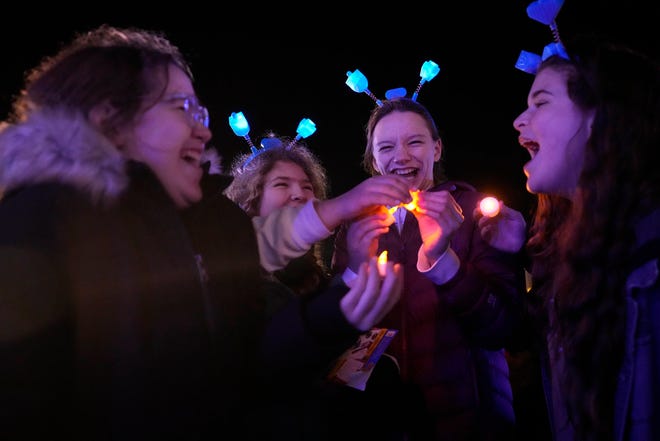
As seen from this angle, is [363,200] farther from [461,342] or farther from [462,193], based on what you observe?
[462,193]

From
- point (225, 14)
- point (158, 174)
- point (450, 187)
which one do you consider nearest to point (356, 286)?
point (158, 174)

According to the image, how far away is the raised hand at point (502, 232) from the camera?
2.38 meters

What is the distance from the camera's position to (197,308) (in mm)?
1371

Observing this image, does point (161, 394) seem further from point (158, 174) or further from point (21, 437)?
point (158, 174)

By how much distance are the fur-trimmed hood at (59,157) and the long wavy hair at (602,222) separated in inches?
64.5

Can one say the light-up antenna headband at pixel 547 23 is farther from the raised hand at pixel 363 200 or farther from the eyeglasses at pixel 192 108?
the eyeglasses at pixel 192 108

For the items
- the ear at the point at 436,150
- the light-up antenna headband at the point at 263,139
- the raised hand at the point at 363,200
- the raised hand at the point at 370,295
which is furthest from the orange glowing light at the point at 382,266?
the light-up antenna headband at the point at 263,139

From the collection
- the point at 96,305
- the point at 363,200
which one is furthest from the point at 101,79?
the point at 363,200

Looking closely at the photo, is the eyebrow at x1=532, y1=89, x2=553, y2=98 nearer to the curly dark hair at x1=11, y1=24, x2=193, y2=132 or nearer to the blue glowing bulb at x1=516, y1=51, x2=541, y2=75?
the blue glowing bulb at x1=516, y1=51, x2=541, y2=75

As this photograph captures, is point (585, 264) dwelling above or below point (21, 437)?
above

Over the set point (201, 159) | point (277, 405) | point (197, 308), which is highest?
point (201, 159)

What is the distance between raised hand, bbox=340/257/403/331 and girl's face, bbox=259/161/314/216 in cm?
158

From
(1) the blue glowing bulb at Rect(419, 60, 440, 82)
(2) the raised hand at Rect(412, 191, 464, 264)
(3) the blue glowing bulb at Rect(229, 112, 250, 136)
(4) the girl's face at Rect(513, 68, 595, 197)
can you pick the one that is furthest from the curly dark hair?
(1) the blue glowing bulb at Rect(419, 60, 440, 82)

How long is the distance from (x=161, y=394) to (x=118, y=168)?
0.63m
